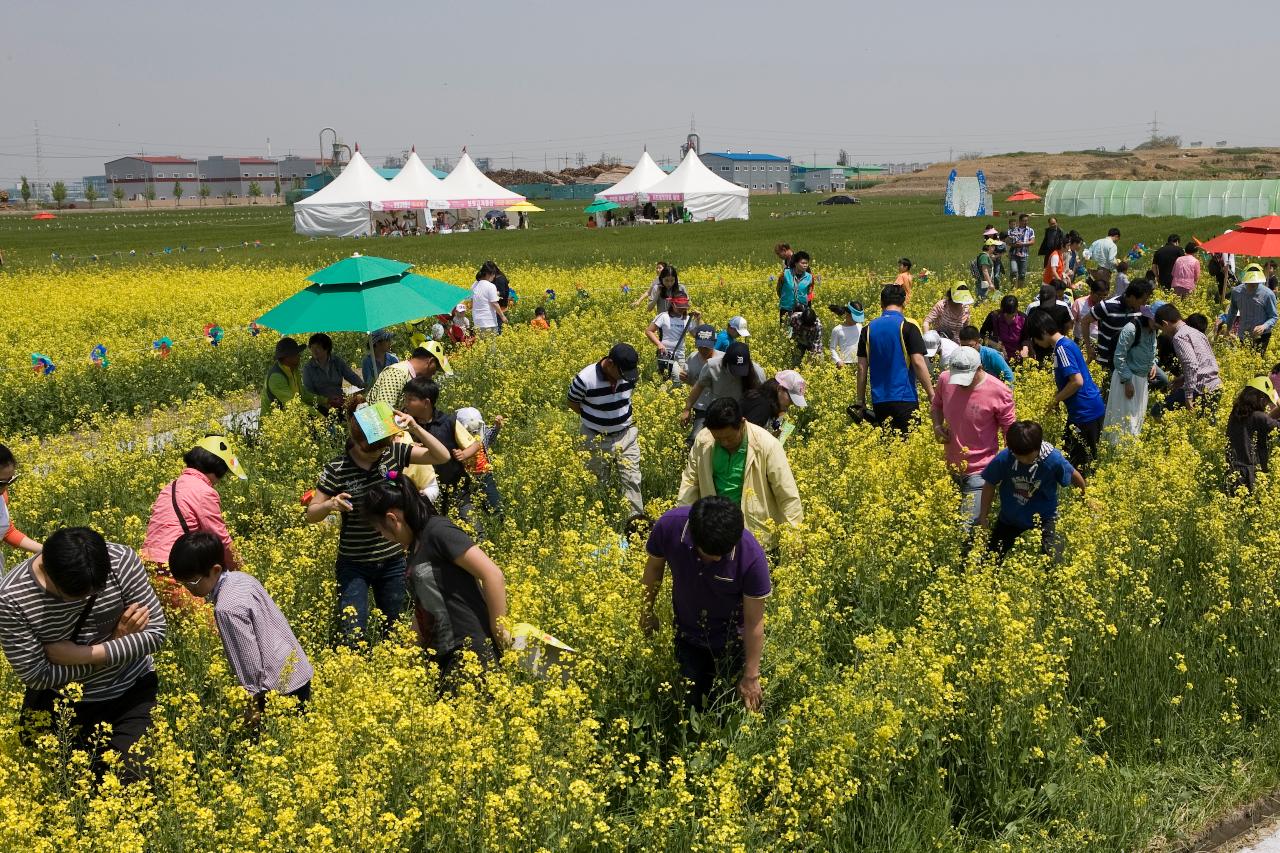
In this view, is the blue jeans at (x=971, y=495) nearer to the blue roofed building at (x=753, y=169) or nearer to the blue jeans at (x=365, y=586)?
the blue jeans at (x=365, y=586)

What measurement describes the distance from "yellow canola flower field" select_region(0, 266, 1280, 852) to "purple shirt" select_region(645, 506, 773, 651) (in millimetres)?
401

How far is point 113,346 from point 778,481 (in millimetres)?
14746

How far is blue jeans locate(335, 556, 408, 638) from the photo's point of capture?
6086 mm

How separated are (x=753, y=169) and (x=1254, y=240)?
15383cm

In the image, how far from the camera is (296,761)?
4.46 metres

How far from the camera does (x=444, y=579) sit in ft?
16.6

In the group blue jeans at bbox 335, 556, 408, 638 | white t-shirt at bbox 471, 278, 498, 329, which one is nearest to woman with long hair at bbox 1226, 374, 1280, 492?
blue jeans at bbox 335, 556, 408, 638

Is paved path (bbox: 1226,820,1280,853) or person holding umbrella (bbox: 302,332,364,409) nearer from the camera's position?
paved path (bbox: 1226,820,1280,853)

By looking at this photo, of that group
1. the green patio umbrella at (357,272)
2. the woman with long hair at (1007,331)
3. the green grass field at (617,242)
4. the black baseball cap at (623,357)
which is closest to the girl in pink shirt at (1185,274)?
the woman with long hair at (1007,331)

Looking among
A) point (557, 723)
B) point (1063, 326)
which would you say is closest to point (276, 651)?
point (557, 723)

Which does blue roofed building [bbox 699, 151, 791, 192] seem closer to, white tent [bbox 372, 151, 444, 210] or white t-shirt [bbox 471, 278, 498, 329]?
white tent [bbox 372, 151, 444, 210]

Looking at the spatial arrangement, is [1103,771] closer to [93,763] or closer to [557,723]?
[557,723]

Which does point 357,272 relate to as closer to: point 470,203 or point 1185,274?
point 1185,274

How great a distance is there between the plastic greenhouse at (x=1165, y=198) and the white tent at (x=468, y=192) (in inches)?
1202
